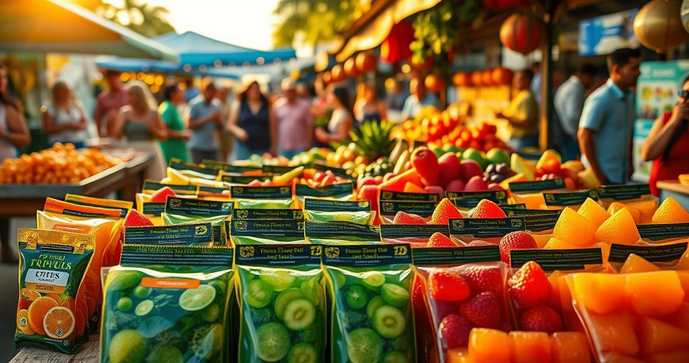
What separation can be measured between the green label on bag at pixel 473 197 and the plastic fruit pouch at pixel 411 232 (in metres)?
0.53

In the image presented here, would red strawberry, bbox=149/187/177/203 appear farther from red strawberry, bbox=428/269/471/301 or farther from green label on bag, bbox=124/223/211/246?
red strawberry, bbox=428/269/471/301

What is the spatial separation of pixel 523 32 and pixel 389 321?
4.50 m

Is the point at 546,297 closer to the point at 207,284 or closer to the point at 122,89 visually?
the point at 207,284

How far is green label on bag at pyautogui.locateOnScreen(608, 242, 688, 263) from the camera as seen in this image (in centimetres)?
184

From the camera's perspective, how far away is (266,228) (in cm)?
216

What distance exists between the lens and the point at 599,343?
1564 millimetres

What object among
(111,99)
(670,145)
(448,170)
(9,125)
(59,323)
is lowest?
(59,323)

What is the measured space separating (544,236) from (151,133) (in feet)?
22.1

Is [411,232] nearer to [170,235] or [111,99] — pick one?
[170,235]

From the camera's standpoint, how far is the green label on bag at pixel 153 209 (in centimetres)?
251

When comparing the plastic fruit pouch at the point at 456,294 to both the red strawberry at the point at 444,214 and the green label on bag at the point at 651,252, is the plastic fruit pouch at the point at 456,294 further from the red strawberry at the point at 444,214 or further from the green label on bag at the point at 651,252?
the red strawberry at the point at 444,214

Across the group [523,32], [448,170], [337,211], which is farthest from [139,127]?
[337,211]

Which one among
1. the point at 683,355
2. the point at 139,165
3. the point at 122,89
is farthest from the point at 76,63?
the point at 683,355

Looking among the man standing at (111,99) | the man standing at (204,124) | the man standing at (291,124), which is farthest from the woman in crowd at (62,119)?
the man standing at (291,124)
